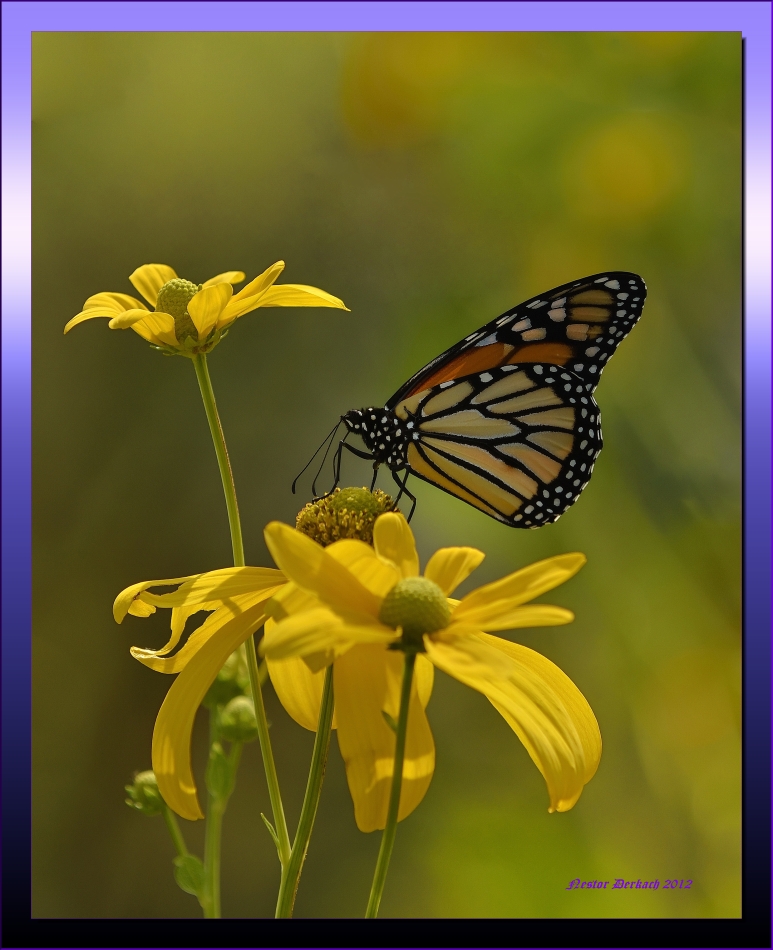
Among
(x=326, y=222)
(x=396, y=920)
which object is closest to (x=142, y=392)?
(x=326, y=222)

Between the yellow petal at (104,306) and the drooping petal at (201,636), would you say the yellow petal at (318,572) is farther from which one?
the yellow petal at (104,306)

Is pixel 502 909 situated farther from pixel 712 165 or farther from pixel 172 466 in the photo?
pixel 712 165

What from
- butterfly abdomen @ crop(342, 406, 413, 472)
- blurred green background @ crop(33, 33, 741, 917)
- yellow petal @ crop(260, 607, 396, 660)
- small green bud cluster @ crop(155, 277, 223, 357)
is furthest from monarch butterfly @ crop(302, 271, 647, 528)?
yellow petal @ crop(260, 607, 396, 660)

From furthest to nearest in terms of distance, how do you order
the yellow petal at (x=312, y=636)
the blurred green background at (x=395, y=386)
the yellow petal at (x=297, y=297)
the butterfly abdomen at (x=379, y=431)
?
the blurred green background at (x=395, y=386), the butterfly abdomen at (x=379, y=431), the yellow petal at (x=297, y=297), the yellow petal at (x=312, y=636)

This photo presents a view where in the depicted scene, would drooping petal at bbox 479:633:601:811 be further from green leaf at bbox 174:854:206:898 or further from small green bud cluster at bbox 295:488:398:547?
green leaf at bbox 174:854:206:898

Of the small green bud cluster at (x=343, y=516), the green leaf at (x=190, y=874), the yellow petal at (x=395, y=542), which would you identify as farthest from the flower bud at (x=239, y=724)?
the yellow petal at (x=395, y=542)

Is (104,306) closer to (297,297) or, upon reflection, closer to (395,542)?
(297,297)
